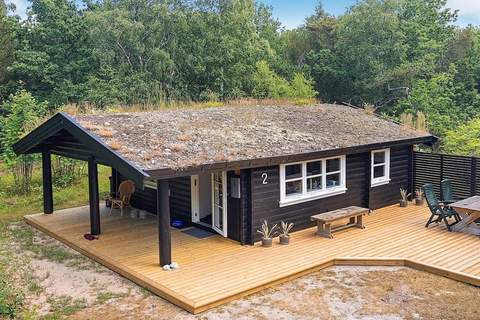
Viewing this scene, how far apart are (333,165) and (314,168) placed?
26.1 inches

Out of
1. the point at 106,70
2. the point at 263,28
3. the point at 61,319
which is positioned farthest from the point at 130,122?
the point at 263,28

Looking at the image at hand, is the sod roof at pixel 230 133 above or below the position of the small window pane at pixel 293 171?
above

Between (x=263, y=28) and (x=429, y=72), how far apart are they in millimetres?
15433

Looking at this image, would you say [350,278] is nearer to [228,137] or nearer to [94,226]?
[228,137]

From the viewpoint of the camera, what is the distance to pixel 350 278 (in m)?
7.66

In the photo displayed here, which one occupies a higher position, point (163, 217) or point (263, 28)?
point (263, 28)

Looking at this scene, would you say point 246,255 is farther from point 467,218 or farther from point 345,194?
point 467,218

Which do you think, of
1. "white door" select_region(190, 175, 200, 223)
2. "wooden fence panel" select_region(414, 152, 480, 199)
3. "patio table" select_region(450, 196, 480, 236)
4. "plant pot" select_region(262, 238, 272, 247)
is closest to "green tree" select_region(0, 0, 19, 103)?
"white door" select_region(190, 175, 200, 223)

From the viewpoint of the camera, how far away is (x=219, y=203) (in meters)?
9.70

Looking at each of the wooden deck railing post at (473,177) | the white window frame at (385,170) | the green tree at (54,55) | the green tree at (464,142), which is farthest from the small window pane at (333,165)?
the green tree at (54,55)

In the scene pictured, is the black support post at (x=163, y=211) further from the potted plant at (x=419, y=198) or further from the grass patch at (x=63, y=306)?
the potted plant at (x=419, y=198)

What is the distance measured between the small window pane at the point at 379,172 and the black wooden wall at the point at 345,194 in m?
0.28

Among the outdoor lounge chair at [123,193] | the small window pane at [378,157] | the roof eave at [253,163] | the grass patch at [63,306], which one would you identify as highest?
the roof eave at [253,163]

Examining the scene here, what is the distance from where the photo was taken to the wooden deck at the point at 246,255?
719 cm
